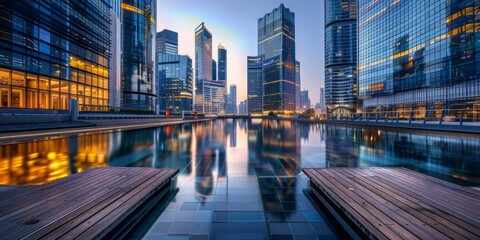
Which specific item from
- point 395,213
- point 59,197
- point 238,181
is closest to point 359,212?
point 395,213

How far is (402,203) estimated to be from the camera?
3086 millimetres

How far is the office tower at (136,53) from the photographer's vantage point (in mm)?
71688

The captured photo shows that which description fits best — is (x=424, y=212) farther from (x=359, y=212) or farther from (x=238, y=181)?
(x=238, y=181)

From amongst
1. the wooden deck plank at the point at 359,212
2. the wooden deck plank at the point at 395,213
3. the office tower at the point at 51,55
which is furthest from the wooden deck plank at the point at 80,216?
the office tower at the point at 51,55

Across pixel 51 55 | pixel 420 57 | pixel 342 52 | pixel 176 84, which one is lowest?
pixel 51 55

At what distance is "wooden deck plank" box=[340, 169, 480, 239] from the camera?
2320 mm

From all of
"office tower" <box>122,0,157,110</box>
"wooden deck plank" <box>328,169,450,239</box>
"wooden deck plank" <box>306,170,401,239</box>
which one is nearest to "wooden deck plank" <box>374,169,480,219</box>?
"wooden deck plank" <box>328,169,450,239</box>

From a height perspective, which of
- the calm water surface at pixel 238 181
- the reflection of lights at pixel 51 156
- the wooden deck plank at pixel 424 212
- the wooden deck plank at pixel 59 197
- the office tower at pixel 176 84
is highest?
the office tower at pixel 176 84

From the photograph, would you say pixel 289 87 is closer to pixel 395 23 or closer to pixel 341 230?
pixel 395 23

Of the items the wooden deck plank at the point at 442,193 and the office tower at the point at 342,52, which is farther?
the office tower at the point at 342,52

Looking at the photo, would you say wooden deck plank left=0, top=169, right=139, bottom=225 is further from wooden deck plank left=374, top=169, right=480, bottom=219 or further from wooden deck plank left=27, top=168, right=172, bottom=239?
wooden deck plank left=374, top=169, right=480, bottom=219

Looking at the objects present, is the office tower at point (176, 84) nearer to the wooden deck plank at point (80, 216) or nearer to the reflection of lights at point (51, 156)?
the reflection of lights at point (51, 156)

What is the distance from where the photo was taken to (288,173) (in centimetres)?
603

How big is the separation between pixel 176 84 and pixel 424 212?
605 feet
